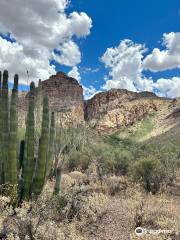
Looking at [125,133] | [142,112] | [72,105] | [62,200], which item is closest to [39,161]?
[62,200]

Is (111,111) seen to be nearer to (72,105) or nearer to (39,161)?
(72,105)

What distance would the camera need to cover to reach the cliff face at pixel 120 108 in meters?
103

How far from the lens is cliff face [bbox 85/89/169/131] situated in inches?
4066

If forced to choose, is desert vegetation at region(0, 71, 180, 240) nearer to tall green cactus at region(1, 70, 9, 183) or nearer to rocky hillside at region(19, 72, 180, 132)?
tall green cactus at region(1, 70, 9, 183)

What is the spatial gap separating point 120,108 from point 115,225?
3888 inches

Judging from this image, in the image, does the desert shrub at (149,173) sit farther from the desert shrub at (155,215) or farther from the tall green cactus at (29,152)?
the tall green cactus at (29,152)

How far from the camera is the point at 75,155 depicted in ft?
99.3

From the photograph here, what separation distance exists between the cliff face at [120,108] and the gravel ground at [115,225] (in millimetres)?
88082

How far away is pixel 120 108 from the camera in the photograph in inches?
4284

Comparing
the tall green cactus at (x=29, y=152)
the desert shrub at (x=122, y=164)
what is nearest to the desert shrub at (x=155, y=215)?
the tall green cactus at (x=29, y=152)

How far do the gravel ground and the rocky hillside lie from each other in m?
72.8

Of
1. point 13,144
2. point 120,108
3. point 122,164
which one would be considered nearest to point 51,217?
point 13,144

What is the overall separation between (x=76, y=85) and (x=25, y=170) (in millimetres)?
123455

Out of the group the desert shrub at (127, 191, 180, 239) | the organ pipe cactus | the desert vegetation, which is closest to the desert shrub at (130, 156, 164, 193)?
the desert vegetation
